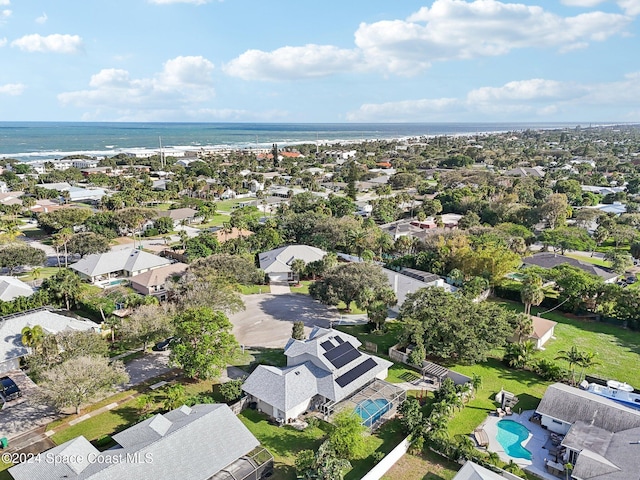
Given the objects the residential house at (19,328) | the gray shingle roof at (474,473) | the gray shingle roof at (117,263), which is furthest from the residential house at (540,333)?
the gray shingle roof at (117,263)

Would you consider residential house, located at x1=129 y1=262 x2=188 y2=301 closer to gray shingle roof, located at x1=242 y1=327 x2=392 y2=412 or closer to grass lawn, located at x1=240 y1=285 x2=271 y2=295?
grass lawn, located at x1=240 y1=285 x2=271 y2=295

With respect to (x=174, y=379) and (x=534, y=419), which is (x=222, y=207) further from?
(x=534, y=419)

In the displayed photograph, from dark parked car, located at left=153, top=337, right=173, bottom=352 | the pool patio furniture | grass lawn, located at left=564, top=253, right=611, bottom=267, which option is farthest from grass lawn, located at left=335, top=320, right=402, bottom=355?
grass lawn, located at left=564, top=253, right=611, bottom=267

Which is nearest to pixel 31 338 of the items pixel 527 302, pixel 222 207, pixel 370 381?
pixel 370 381

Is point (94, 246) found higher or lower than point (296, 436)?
higher

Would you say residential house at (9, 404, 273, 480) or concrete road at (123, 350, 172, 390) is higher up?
residential house at (9, 404, 273, 480)
